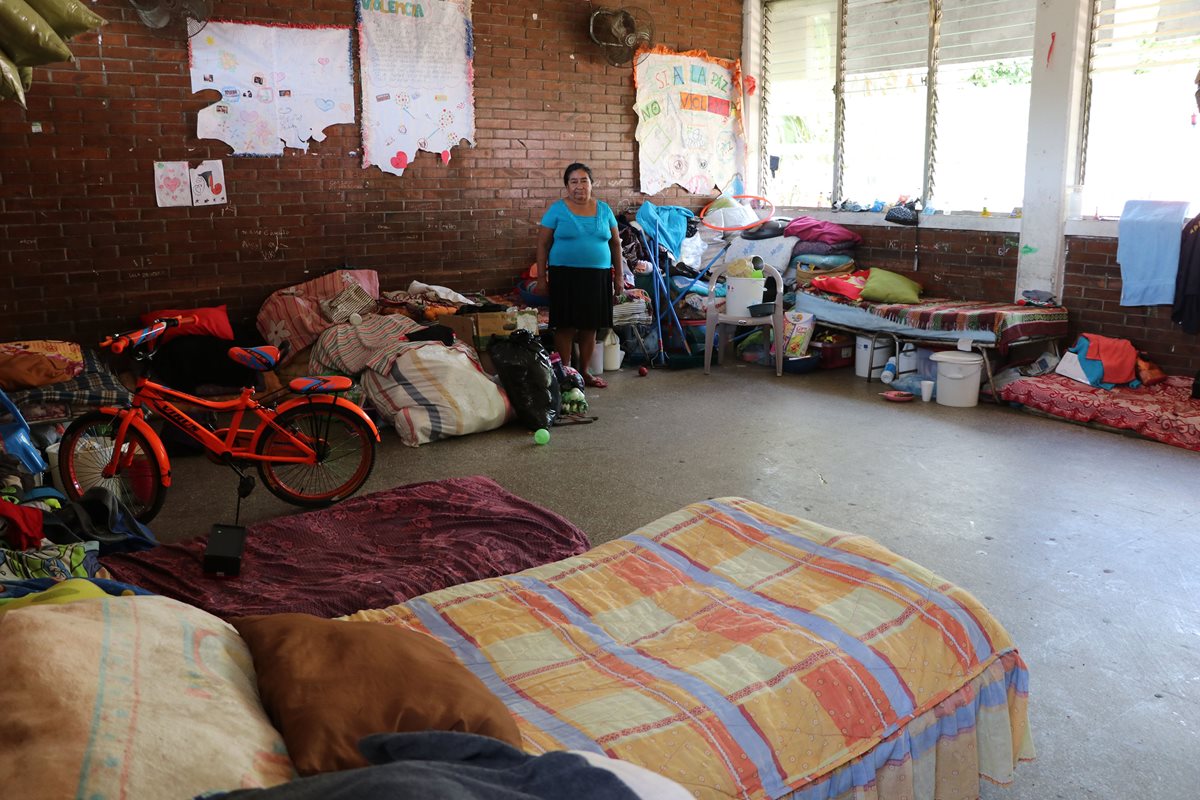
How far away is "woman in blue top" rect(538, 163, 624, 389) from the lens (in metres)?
6.56

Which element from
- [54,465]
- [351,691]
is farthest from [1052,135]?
[351,691]

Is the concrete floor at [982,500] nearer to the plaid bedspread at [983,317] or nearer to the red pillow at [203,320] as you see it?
the plaid bedspread at [983,317]

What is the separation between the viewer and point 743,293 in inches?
285

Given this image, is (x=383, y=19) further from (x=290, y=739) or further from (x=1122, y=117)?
(x=290, y=739)

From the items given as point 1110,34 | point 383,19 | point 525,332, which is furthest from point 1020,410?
→ point 383,19

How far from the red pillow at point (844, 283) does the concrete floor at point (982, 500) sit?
0.73 m

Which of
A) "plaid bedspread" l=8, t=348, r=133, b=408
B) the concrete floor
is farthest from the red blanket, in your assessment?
"plaid bedspread" l=8, t=348, r=133, b=408

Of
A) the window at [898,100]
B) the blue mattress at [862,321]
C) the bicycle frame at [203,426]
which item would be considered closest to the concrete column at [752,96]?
the window at [898,100]

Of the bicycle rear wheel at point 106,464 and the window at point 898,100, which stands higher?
the window at point 898,100

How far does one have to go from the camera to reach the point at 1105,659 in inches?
118

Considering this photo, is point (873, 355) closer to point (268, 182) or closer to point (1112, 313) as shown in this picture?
point (1112, 313)

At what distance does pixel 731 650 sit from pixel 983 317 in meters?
4.92

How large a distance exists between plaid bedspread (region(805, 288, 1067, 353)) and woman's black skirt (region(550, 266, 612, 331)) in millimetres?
1974

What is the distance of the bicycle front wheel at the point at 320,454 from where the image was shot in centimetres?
439
